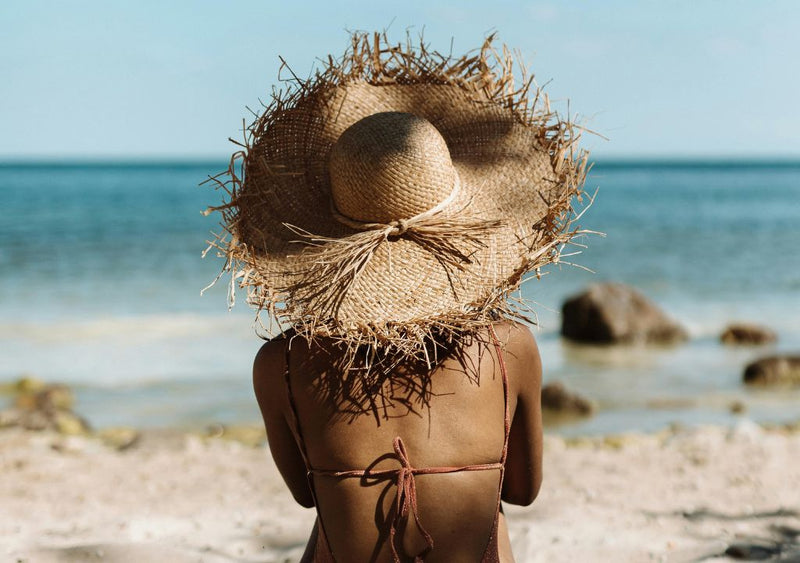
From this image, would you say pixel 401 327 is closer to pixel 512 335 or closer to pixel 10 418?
pixel 512 335

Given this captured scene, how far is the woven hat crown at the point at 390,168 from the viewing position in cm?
224

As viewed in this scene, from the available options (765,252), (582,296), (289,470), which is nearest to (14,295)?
(582,296)

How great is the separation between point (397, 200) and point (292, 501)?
332 cm

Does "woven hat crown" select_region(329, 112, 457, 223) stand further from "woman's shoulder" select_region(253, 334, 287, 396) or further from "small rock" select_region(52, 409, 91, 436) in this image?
"small rock" select_region(52, 409, 91, 436)

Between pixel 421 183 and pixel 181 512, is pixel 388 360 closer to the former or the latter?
pixel 421 183

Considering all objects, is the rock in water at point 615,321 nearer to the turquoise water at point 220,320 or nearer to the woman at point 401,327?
the turquoise water at point 220,320

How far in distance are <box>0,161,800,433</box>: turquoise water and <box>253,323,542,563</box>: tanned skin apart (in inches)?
11.0

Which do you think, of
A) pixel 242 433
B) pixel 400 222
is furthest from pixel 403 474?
pixel 242 433

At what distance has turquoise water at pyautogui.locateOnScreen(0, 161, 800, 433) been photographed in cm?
797

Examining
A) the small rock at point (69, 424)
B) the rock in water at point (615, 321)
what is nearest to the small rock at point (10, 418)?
the small rock at point (69, 424)

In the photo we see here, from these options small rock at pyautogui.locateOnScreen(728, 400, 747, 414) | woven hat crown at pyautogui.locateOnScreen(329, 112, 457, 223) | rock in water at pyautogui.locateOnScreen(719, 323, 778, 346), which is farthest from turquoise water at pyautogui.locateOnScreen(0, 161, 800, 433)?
woven hat crown at pyautogui.locateOnScreen(329, 112, 457, 223)

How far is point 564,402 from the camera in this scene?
7.53 m

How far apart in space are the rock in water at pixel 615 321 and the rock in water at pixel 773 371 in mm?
1950

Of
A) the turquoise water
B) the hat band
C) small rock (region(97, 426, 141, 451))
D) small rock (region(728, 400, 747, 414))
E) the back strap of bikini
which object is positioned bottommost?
the turquoise water
